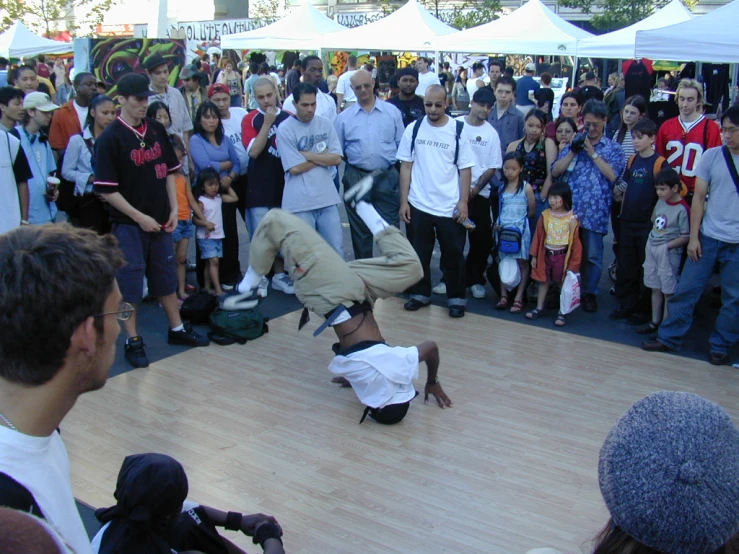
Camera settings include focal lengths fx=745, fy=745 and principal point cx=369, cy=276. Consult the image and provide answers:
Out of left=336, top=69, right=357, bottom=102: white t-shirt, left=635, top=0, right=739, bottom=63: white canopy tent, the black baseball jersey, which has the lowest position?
the black baseball jersey

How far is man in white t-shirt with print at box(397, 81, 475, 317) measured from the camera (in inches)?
230

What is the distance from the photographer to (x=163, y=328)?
5.86 meters

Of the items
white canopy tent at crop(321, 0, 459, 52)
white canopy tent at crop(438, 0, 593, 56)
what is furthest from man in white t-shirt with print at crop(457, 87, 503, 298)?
white canopy tent at crop(321, 0, 459, 52)

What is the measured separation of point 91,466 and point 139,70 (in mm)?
5145

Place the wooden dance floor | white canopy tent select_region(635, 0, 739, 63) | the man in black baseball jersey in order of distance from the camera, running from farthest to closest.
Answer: white canopy tent select_region(635, 0, 739, 63)
the man in black baseball jersey
the wooden dance floor

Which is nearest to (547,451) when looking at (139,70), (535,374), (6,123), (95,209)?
(535,374)

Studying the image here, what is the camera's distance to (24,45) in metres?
18.5

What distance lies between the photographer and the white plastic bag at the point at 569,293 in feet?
19.0

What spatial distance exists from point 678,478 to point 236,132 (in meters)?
6.42

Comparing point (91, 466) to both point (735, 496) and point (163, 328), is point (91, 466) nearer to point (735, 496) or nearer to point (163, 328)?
point (163, 328)

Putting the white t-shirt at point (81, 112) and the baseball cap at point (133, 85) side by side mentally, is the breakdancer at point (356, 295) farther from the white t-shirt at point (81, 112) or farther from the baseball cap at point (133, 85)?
the white t-shirt at point (81, 112)

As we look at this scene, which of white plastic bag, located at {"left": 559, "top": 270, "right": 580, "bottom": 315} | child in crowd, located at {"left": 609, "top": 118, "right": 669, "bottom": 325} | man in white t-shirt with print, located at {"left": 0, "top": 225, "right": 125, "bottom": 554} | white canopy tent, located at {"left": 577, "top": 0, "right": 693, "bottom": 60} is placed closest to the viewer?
man in white t-shirt with print, located at {"left": 0, "top": 225, "right": 125, "bottom": 554}

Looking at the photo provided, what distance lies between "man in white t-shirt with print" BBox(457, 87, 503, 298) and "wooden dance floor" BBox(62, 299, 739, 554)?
971mm

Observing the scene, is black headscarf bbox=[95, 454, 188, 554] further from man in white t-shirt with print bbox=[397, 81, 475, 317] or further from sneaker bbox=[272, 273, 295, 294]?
sneaker bbox=[272, 273, 295, 294]
